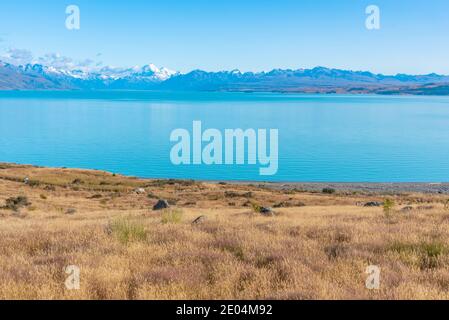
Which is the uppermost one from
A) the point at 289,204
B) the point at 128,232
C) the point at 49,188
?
the point at 128,232

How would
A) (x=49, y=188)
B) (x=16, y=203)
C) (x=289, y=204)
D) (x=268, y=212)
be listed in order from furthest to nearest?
1. (x=49, y=188)
2. (x=289, y=204)
3. (x=16, y=203)
4. (x=268, y=212)

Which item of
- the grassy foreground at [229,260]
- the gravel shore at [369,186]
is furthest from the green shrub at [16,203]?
the gravel shore at [369,186]

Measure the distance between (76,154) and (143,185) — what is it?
46.5 m

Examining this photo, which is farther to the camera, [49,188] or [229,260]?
[49,188]

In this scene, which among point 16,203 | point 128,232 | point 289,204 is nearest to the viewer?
point 128,232

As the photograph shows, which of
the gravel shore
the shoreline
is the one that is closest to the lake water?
the shoreline

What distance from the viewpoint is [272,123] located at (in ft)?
536

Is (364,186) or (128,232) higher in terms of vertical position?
(128,232)

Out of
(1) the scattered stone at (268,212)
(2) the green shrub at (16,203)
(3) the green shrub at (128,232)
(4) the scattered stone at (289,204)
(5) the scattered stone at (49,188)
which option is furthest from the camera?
(5) the scattered stone at (49,188)

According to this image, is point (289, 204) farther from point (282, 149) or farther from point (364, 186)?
point (282, 149)

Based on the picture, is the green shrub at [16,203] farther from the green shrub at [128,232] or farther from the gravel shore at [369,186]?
the gravel shore at [369,186]

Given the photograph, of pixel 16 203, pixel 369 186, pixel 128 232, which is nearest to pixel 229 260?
pixel 128 232

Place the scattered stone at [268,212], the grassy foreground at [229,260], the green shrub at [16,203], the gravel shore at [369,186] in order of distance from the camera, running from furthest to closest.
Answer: the gravel shore at [369,186] → the green shrub at [16,203] → the scattered stone at [268,212] → the grassy foreground at [229,260]
